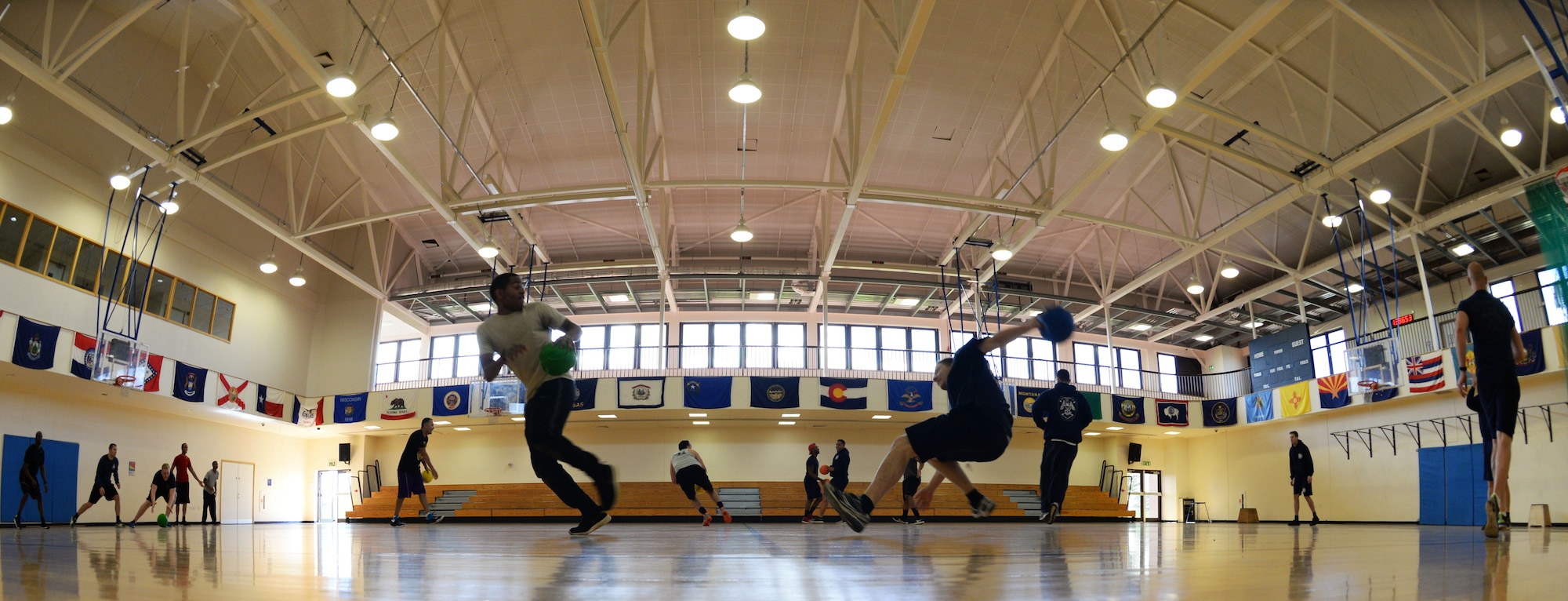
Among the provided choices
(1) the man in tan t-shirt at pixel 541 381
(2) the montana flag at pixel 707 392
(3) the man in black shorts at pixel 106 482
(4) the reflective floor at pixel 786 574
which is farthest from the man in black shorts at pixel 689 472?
(3) the man in black shorts at pixel 106 482

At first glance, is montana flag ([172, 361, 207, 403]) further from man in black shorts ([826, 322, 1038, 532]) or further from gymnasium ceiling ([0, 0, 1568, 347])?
man in black shorts ([826, 322, 1038, 532])

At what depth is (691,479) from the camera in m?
11.5

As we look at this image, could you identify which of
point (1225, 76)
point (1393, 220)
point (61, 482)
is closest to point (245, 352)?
point (61, 482)

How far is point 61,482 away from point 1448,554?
22.3 meters

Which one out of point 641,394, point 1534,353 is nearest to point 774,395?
point 641,394

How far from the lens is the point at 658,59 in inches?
569

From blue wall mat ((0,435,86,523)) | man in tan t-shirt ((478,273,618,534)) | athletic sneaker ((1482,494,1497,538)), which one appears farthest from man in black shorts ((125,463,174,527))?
athletic sneaker ((1482,494,1497,538))

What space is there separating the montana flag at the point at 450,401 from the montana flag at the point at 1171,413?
63.5ft

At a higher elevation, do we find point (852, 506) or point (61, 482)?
point (852, 506)

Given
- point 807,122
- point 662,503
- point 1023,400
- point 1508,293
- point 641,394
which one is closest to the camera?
point 807,122

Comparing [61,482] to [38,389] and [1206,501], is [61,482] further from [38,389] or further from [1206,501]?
[1206,501]

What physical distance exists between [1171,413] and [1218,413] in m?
1.61

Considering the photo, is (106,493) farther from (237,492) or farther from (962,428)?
(962,428)

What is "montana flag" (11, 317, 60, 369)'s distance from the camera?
13.6 m
